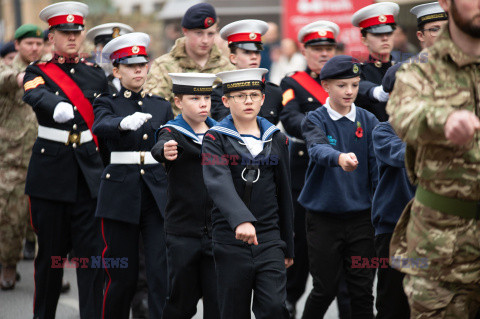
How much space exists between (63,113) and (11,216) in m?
2.91

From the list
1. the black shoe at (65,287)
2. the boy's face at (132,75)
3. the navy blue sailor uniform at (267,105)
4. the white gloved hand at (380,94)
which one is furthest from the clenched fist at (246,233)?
the black shoe at (65,287)

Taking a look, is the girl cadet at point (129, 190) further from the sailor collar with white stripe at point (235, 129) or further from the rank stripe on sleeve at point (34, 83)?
the sailor collar with white stripe at point (235, 129)

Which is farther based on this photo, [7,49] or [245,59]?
[7,49]

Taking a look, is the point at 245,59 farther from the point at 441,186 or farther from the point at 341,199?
the point at 441,186

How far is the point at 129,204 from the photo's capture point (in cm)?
590

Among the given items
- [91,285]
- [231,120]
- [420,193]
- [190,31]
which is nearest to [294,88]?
[190,31]

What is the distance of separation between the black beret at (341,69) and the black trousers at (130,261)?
1523 mm

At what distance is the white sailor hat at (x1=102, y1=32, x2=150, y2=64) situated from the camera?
610cm

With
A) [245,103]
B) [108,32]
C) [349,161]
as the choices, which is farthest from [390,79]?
[108,32]

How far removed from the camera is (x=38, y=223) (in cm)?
645

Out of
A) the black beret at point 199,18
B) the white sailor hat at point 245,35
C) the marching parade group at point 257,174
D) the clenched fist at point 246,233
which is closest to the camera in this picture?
the marching parade group at point 257,174

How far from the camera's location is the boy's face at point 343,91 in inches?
230

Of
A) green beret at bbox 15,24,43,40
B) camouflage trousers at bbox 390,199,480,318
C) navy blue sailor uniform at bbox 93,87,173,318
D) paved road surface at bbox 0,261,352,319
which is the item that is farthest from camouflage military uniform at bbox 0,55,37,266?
camouflage trousers at bbox 390,199,480,318

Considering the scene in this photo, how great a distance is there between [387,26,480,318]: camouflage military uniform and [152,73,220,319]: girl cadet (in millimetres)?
1876
